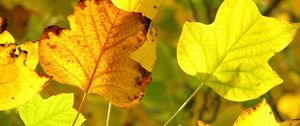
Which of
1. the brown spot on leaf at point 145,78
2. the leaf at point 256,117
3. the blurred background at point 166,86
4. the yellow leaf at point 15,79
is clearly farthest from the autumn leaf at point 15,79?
the blurred background at point 166,86

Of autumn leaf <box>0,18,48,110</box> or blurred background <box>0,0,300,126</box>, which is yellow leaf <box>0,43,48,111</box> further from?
blurred background <box>0,0,300,126</box>

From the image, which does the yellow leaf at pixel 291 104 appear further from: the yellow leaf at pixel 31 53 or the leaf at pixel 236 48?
the yellow leaf at pixel 31 53

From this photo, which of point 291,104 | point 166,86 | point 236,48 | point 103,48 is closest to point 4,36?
point 103,48

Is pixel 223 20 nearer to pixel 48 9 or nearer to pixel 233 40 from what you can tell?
pixel 233 40

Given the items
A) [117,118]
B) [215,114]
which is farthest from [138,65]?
[117,118]

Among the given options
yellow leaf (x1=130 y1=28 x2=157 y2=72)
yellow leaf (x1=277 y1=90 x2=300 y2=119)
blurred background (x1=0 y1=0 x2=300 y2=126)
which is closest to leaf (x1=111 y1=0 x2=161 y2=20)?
yellow leaf (x1=130 y1=28 x2=157 y2=72)

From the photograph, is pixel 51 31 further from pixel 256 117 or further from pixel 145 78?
pixel 256 117
